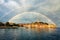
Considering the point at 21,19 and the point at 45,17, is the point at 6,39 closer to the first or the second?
the point at 21,19

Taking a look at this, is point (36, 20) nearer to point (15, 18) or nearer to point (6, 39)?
point (15, 18)

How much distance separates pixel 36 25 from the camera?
13805 mm

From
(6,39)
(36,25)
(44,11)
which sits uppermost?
(44,11)

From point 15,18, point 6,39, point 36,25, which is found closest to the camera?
point 6,39

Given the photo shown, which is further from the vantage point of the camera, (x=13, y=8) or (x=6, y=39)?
(x=13, y=8)

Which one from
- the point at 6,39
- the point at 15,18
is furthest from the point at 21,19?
the point at 6,39

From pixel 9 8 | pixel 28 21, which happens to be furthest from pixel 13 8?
pixel 28 21

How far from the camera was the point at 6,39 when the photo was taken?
10445mm

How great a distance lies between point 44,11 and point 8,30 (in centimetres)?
387

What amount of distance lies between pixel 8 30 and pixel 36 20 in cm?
327

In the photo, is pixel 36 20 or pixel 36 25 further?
pixel 36 25

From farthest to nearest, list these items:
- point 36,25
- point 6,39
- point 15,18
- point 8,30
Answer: point 8,30 < point 36,25 < point 15,18 < point 6,39

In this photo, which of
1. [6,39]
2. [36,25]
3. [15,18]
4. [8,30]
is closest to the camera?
[6,39]

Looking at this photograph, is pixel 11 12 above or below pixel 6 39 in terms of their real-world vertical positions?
above
